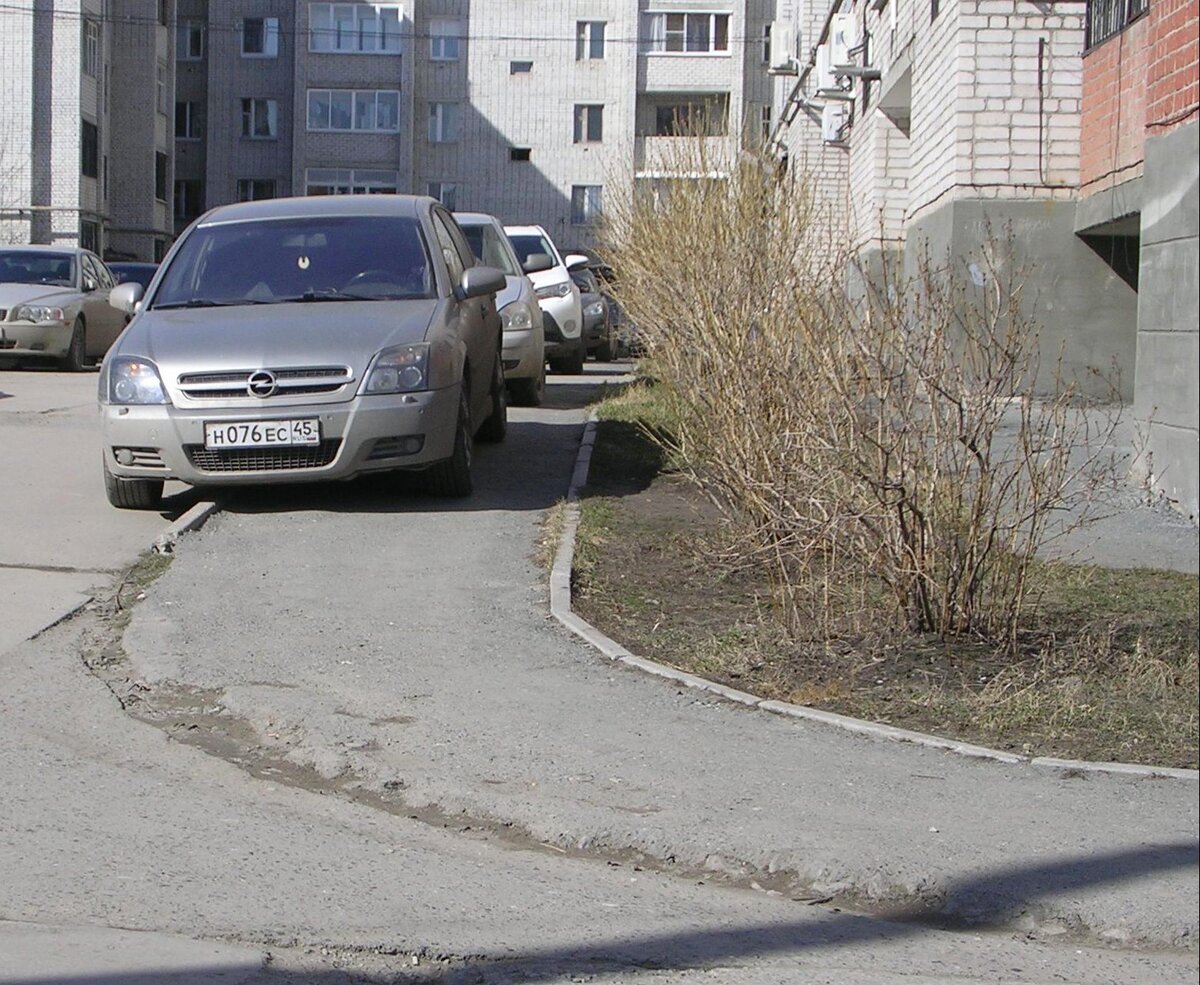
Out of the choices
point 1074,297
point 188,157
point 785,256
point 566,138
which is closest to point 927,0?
point 1074,297

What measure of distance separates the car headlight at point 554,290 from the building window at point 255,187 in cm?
4659

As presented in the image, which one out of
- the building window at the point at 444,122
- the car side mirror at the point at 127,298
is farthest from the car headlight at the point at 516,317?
the building window at the point at 444,122

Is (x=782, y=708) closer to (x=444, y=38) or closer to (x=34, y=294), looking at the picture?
(x=34, y=294)

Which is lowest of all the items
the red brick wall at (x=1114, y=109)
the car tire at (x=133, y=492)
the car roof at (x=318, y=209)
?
the car tire at (x=133, y=492)

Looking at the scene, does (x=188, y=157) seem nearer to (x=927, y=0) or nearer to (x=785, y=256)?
(x=927, y=0)

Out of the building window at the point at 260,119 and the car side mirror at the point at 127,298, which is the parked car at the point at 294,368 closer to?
the car side mirror at the point at 127,298

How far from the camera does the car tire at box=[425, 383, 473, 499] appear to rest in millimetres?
9828

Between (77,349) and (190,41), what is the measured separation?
47261 millimetres

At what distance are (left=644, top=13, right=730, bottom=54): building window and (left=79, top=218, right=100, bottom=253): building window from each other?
21309mm

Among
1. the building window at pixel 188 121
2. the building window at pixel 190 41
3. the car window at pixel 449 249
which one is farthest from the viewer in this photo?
the building window at pixel 188 121

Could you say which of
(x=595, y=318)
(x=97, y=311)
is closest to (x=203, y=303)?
(x=97, y=311)

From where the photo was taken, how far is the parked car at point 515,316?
50.0 feet

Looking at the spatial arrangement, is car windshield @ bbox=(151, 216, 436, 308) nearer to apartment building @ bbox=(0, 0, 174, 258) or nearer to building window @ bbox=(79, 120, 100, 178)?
apartment building @ bbox=(0, 0, 174, 258)

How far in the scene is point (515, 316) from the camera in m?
15.2
